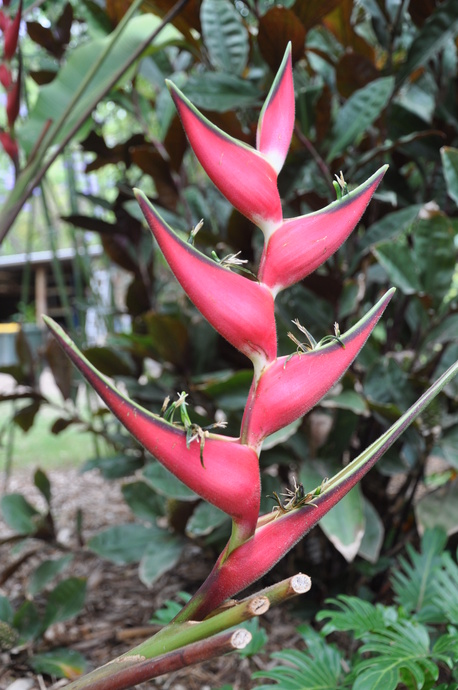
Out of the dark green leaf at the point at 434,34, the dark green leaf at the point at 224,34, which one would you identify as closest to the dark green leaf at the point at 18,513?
the dark green leaf at the point at 224,34

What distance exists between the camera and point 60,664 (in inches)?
38.0

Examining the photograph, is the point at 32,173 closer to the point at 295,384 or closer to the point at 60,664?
the point at 295,384

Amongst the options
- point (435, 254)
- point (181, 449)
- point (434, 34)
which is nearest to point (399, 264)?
point (435, 254)

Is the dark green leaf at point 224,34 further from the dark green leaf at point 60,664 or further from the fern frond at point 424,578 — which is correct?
the dark green leaf at point 60,664

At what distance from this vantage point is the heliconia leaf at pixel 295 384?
0.39m

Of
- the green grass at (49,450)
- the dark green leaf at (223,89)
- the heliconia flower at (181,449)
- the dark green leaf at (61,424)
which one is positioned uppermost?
the dark green leaf at (223,89)

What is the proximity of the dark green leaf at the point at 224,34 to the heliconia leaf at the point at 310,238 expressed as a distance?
30.9 inches

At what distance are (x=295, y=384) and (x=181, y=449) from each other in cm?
8

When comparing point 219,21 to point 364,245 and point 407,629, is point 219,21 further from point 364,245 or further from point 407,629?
point 407,629

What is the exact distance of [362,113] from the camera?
1.02m

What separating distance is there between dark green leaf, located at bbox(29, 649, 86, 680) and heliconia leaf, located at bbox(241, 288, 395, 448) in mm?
753

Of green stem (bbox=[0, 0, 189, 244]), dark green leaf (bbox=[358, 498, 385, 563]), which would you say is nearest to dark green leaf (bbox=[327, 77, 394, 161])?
green stem (bbox=[0, 0, 189, 244])

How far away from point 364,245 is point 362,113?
228mm

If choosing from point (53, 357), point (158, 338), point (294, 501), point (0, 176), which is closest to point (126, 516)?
point (53, 357)
